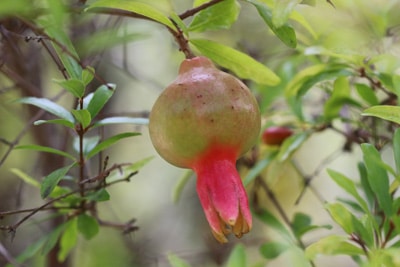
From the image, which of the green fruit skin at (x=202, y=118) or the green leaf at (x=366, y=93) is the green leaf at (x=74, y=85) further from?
the green leaf at (x=366, y=93)

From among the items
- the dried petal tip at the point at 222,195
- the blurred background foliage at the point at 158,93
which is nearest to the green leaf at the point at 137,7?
the blurred background foliage at the point at 158,93

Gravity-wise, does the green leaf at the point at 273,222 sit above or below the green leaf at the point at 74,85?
below

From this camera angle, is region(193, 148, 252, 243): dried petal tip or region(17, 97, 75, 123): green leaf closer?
region(193, 148, 252, 243): dried petal tip

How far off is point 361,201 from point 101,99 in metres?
0.34

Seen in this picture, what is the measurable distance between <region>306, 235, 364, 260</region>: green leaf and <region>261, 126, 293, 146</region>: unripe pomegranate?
1.34 feet

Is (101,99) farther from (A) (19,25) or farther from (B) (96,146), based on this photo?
(A) (19,25)

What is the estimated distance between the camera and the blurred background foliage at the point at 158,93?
0.96 metres

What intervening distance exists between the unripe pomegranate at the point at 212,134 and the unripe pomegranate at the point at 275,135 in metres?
0.44

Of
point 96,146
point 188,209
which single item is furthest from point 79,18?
point 188,209

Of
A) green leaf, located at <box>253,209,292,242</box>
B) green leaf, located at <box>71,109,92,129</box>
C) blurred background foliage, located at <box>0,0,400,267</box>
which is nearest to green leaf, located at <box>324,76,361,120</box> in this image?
blurred background foliage, located at <box>0,0,400,267</box>

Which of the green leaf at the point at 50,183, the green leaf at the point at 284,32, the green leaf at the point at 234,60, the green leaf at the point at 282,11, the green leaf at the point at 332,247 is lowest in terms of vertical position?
the green leaf at the point at 332,247

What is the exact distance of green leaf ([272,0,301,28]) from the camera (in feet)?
1.97

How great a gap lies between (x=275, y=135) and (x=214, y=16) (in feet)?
1.25

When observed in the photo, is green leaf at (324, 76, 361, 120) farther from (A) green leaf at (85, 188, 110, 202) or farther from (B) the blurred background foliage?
(A) green leaf at (85, 188, 110, 202)
